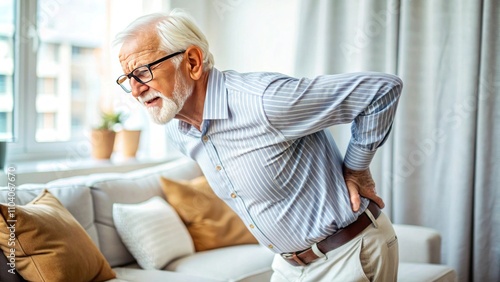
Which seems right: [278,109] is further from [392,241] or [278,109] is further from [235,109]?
[392,241]

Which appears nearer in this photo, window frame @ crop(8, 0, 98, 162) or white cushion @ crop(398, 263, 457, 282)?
white cushion @ crop(398, 263, 457, 282)

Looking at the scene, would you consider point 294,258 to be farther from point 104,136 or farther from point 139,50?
point 104,136

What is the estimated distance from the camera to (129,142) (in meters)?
3.60

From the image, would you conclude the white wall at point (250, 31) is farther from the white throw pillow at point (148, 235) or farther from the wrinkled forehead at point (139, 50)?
the wrinkled forehead at point (139, 50)

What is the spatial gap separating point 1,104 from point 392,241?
88.3 inches

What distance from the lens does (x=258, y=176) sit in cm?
151

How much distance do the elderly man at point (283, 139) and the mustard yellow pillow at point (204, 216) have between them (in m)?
1.32

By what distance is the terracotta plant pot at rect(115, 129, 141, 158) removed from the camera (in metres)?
3.59

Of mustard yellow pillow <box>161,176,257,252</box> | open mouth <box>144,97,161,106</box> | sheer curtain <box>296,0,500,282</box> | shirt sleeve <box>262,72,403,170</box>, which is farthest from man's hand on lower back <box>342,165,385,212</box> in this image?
sheer curtain <box>296,0,500,282</box>

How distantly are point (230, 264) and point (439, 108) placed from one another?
130 centimetres

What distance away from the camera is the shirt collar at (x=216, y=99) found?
1511 millimetres

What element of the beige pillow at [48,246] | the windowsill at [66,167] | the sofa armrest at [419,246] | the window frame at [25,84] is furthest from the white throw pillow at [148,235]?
the sofa armrest at [419,246]

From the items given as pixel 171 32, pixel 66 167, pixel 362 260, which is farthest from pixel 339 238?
pixel 66 167

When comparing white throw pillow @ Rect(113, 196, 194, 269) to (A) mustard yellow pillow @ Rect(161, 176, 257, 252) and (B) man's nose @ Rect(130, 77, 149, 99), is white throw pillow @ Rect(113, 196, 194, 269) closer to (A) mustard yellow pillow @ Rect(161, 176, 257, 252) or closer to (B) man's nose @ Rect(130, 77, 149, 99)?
(A) mustard yellow pillow @ Rect(161, 176, 257, 252)
